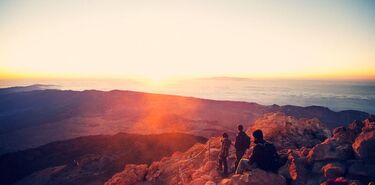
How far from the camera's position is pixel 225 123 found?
6331cm

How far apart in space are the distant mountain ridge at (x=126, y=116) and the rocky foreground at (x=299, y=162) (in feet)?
109

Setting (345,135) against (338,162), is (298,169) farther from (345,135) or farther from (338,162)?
(345,135)

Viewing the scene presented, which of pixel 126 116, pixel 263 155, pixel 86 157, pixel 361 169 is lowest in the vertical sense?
pixel 126 116

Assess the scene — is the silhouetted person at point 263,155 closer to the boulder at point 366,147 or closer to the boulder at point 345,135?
the boulder at point 366,147

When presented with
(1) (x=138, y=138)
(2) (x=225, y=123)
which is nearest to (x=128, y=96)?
(2) (x=225, y=123)

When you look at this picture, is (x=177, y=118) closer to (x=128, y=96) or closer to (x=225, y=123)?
(x=225, y=123)

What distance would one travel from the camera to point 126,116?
2704 inches

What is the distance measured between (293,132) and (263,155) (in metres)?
8.20

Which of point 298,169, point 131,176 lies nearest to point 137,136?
point 131,176

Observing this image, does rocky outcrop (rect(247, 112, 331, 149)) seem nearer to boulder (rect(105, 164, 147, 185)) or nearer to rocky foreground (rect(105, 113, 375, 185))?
rocky foreground (rect(105, 113, 375, 185))

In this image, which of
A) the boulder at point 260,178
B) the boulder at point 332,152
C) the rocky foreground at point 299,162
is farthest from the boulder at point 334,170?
the boulder at point 260,178

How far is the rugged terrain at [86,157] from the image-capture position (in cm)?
2864

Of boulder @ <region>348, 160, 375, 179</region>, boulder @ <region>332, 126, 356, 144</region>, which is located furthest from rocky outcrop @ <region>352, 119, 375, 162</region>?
boulder @ <region>332, 126, 356, 144</region>

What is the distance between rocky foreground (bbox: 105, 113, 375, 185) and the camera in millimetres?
9914
